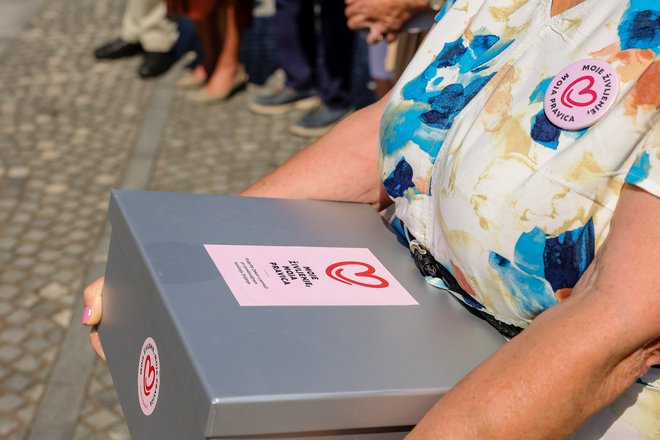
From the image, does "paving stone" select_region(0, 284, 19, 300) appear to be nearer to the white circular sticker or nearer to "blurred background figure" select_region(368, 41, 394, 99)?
"blurred background figure" select_region(368, 41, 394, 99)

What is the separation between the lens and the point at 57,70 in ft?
18.8

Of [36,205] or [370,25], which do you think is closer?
[370,25]

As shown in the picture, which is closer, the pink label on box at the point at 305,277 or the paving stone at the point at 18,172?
the pink label on box at the point at 305,277

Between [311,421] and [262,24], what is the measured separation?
5977 mm

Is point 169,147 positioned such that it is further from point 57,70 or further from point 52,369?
point 52,369

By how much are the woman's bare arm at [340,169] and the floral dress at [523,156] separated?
7.7 inches

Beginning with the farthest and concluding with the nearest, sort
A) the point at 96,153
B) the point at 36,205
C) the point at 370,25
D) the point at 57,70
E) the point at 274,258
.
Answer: the point at 57,70 < the point at 96,153 < the point at 36,205 < the point at 370,25 < the point at 274,258

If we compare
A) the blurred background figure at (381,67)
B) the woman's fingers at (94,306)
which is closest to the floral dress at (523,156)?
the woman's fingers at (94,306)

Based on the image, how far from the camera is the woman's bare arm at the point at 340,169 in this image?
158 cm

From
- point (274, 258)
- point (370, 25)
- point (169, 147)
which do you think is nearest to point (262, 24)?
point (169, 147)

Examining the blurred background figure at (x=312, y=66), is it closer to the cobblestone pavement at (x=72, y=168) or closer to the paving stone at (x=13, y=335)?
the cobblestone pavement at (x=72, y=168)

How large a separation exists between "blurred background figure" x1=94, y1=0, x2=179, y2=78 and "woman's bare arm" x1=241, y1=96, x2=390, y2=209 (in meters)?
4.37

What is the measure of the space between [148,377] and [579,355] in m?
0.58

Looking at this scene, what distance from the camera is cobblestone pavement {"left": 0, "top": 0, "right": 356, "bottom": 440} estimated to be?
10.1 ft
